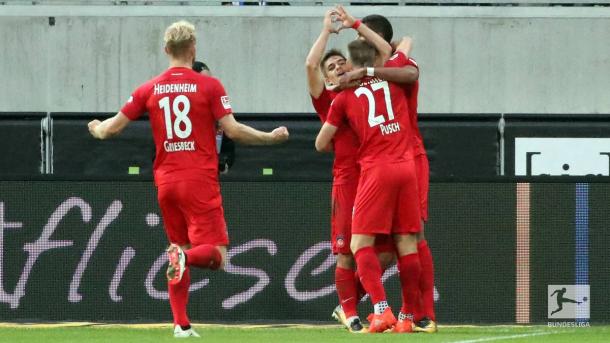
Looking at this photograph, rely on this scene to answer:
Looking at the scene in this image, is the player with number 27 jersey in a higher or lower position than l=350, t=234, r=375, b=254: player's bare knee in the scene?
higher

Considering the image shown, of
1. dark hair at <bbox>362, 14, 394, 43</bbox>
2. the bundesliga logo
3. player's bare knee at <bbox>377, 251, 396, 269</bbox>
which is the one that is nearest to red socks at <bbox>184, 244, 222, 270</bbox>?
player's bare knee at <bbox>377, 251, 396, 269</bbox>

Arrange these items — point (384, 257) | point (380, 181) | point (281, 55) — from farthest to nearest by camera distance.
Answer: point (281, 55), point (384, 257), point (380, 181)

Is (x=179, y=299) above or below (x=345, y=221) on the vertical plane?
below

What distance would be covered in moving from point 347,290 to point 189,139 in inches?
66.5

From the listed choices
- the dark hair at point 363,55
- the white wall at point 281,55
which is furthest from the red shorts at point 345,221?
the white wall at point 281,55

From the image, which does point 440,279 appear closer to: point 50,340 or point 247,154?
point 50,340

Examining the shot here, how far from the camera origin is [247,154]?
17.2m

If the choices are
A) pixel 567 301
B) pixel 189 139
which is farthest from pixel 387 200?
pixel 567 301

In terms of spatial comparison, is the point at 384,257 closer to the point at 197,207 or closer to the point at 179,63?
the point at 197,207

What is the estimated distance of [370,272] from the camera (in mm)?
9609

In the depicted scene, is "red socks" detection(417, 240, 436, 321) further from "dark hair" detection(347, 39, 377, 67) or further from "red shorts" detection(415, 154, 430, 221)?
"dark hair" detection(347, 39, 377, 67)

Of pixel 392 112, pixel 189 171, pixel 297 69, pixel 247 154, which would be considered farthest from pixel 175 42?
pixel 297 69

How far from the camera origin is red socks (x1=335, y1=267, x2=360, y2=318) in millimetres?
10188

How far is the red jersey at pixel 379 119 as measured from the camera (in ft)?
31.3
